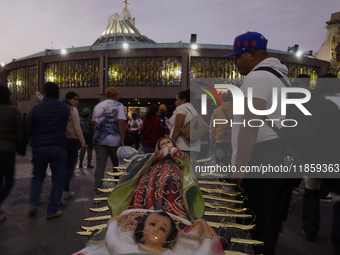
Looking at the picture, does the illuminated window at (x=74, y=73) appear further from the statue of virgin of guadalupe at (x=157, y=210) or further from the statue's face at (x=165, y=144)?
the statue of virgin of guadalupe at (x=157, y=210)

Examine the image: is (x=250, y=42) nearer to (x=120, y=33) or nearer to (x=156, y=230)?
(x=156, y=230)

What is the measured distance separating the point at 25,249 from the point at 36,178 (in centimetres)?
109

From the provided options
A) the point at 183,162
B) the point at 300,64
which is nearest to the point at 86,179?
the point at 183,162

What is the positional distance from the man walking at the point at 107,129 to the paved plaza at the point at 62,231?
0.72 metres

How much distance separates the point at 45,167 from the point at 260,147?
3351mm

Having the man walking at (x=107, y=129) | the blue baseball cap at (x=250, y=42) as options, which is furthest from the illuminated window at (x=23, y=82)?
the blue baseball cap at (x=250, y=42)

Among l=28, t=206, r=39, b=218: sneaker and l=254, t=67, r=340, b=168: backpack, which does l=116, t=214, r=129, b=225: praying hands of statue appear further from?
l=28, t=206, r=39, b=218: sneaker

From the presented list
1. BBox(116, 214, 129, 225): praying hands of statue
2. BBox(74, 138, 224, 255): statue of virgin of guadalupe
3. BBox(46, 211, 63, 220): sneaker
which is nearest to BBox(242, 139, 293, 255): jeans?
BBox(74, 138, 224, 255): statue of virgin of guadalupe

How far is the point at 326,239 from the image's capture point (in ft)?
11.2

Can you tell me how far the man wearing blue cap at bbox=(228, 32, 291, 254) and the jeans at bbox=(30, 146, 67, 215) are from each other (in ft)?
9.69

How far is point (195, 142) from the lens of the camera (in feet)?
14.6

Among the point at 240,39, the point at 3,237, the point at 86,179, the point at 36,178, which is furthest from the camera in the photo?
the point at 86,179

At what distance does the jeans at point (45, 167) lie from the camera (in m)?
3.73

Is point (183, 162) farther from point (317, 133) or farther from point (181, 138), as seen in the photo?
point (317, 133)
